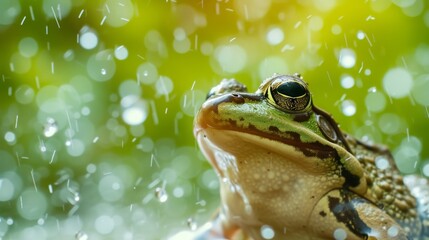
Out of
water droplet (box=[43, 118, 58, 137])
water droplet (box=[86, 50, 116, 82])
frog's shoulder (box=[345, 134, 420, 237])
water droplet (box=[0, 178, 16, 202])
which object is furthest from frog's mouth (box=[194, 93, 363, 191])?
water droplet (box=[0, 178, 16, 202])

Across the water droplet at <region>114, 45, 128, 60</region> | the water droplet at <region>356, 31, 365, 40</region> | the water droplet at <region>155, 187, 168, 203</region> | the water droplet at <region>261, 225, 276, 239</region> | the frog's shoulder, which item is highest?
the frog's shoulder

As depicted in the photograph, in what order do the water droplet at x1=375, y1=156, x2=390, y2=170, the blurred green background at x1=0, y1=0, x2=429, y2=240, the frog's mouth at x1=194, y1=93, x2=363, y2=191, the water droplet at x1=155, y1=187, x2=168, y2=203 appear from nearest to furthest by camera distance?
1. the frog's mouth at x1=194, y1=93, x2=363, y2=191
2. the water droplet at x1=375, y1=156, x2=390, y2=170
3. the water droplet at x1=155, y1=187, x2=168, y2=203
4. the blurred green background at x1=0, y1=0, x2=429, y2=240

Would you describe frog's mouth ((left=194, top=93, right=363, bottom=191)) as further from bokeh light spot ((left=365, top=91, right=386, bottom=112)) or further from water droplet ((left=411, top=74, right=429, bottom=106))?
water droplet ((left=411, top=74, right=429, bottom=106))

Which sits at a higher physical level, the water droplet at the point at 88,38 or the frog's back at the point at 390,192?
the frog's back at the point at 390,192

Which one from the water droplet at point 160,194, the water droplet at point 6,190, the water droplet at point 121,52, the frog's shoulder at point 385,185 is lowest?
the water droplet at point 6,190

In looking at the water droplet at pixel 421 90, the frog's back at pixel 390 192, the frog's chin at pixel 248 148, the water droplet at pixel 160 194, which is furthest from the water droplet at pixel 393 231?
the water droplet at pixel 421 90

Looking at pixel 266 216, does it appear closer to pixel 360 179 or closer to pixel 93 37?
pixel 360 179

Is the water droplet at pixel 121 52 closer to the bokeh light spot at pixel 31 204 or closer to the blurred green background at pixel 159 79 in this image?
the blurred green background at pixel 159 79

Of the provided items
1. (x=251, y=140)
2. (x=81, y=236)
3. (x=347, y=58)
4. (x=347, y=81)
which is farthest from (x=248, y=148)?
(x=347, y=58)
